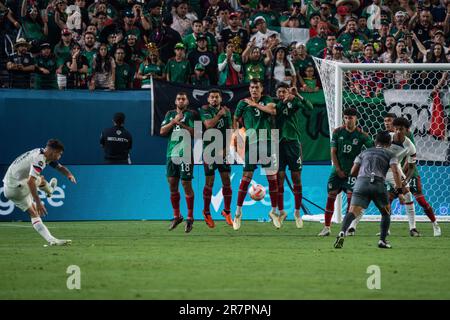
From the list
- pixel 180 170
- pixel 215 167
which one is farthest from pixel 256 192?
pixel 180 170

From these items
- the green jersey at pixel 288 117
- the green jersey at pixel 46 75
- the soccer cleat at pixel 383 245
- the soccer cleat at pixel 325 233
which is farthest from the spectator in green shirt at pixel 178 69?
the soccer cleat at pixel 383 245

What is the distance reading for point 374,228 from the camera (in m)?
17.8

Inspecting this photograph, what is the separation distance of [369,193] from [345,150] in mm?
2876

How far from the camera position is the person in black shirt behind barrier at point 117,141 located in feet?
65.7

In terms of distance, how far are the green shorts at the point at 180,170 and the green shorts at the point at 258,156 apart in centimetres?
101

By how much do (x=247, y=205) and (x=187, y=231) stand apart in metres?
3.93

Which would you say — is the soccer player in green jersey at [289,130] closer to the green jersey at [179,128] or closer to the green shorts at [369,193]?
the green jersey at [179,128]

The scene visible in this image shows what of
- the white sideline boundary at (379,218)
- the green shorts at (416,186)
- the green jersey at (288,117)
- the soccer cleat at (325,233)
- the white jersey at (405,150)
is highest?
the green jersey at (288,117)

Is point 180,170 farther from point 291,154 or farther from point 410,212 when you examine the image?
point 410,212

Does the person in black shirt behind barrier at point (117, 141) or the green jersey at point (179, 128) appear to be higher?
the green jersey at point (179, 128)

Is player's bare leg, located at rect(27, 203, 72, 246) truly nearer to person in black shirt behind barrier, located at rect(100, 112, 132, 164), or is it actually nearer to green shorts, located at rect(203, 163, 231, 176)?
green shorts, located at rect(203, 163, 231, 176)

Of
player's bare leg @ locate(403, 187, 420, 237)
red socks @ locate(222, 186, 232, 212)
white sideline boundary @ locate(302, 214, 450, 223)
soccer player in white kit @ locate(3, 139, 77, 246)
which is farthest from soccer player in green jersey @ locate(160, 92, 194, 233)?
player's bare leg @ locate(403, 187, 420, 237)

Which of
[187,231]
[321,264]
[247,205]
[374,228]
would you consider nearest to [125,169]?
[247,205]
